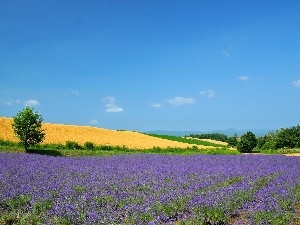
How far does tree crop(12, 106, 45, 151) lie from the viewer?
90.9 feet

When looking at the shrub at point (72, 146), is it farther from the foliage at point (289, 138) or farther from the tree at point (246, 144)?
the foliage at point (289, 138)

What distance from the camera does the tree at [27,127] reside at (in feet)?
90.9

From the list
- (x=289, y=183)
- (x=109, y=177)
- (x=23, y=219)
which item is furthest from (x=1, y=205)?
(x=289, y=183)

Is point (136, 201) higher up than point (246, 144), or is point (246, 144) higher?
point (246, 144)

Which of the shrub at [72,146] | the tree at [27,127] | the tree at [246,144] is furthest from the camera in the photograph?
the tree at [246,144]

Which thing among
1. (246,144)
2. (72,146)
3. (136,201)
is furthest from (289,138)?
(136,201)

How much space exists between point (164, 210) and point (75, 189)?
9.88 feet

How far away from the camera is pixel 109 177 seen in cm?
1188

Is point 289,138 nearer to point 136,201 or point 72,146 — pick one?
point 72,146

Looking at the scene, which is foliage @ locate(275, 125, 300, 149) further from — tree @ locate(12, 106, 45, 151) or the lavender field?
the lavender field

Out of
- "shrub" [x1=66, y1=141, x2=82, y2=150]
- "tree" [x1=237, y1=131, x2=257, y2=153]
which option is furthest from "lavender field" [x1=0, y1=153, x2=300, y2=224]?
"tree" [x1=237, y1=131, x2=257, y2=153]

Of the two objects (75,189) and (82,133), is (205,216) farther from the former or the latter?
(82,133)

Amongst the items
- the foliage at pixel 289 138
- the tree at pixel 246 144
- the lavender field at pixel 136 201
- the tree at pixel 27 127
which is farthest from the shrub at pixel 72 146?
the foliage at pixel 289 138

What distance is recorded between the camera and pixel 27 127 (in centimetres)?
2786
